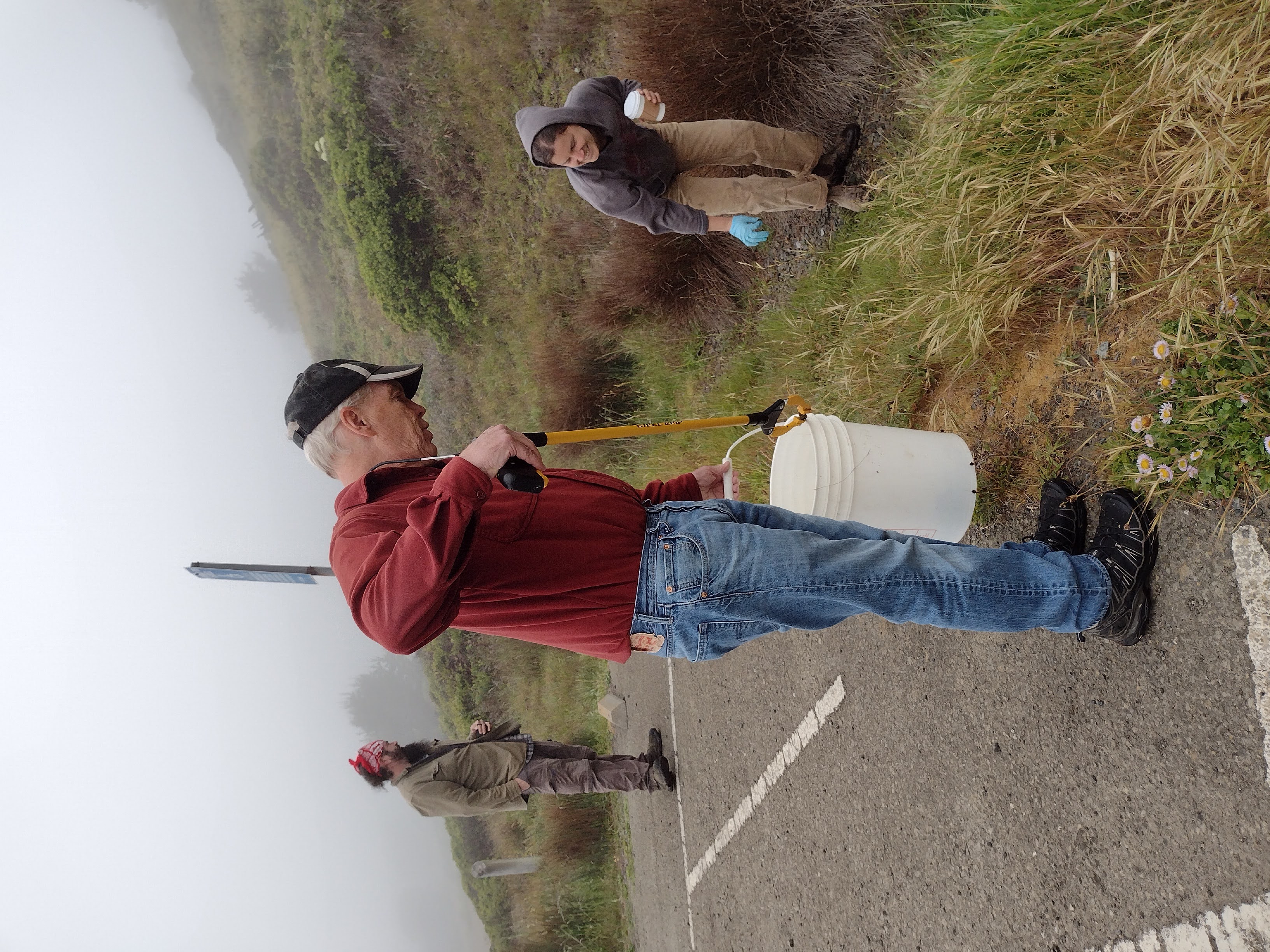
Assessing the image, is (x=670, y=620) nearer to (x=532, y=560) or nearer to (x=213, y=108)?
(x=532, y=560)

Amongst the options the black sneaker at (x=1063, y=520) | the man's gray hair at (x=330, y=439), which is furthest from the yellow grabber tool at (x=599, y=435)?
the black sneaker at (x=1063, y=520)

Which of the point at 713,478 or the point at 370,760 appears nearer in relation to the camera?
the point at 713,478

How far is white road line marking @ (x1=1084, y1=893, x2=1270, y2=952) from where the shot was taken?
A: 1.60m

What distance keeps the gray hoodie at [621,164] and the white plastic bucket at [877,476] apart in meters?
1.33

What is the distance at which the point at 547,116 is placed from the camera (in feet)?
9.55

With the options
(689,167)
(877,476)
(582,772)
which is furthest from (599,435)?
(582,772)

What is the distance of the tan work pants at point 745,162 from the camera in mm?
3393

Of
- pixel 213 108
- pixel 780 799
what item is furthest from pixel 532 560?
pixel 213 108

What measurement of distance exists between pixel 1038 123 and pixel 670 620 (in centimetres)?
187

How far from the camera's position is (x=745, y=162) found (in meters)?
3.47

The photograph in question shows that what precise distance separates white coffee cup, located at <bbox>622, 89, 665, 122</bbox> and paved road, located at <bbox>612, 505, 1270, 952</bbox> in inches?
81.8

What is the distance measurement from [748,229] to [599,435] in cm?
168

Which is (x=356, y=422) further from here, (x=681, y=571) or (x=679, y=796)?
(x=679, y=796)

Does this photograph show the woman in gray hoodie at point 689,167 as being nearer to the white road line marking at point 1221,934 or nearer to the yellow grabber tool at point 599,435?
the yellow grabber tool at point 599,435
